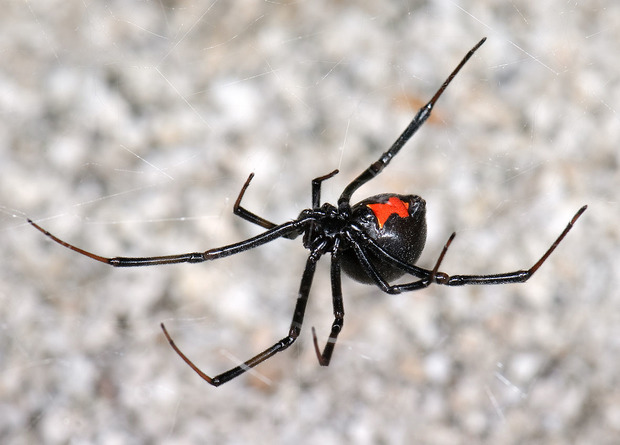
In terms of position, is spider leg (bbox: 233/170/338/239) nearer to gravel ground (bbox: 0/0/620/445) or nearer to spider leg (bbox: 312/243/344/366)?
spider leg (bbox: 312/243/344/366)

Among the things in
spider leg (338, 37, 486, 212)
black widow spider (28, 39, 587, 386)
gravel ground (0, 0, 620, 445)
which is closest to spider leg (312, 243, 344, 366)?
black widow spider (28, 39, 587, 386)

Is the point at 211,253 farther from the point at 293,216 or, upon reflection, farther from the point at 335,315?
the point at 293,216

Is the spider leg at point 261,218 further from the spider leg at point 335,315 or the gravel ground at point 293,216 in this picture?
the gravel ground at point 293,216

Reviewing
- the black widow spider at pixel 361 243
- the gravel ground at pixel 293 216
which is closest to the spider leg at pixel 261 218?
the black widow spider at pixel 361 243

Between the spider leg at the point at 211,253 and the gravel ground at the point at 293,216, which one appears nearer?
the spider leg at the point at 211,253

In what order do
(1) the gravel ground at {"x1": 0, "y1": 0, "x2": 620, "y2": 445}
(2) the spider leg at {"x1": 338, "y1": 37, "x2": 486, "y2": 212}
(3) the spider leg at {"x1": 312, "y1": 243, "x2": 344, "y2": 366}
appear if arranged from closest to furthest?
(2) the spider leg at {"x1": 338, "y1": 37, "x2": 486, "y2": 212}
(3) the spider leg at {"x1": 312, "y1": 243, "x2": 344, "y2": 366}
(1) the gravel ground at {"x1": 0, "y1": 0, "x2": 620, "y2": 445}

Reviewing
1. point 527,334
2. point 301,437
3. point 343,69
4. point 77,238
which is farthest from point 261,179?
point 527,334

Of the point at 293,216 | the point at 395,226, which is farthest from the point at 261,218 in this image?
the point at 293,216

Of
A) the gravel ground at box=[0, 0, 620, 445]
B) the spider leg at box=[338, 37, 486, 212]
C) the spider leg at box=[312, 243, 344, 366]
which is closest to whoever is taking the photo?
the spider leg at box=[338, 37, 486, 212]
